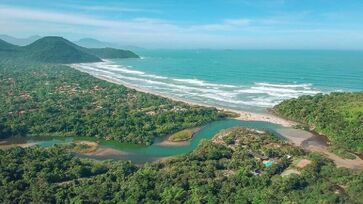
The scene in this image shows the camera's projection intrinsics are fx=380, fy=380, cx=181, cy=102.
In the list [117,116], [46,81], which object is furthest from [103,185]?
[46,81]

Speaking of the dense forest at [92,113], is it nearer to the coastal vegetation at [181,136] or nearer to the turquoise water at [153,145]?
the turquoise water at [153,145]

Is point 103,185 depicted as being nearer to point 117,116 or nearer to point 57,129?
point 57,129

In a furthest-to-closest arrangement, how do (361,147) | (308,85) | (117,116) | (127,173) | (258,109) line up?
(308,85) → (258,109) → (117,116) → (361,147) → (127,173)

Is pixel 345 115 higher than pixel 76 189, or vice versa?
pixel 345 115

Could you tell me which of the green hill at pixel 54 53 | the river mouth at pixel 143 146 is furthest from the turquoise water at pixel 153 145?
the green hill at pixel 54 53

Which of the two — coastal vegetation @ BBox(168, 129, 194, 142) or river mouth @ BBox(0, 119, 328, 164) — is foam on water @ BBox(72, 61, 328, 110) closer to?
river mouth @ BBox(0, 119, 328, 164)

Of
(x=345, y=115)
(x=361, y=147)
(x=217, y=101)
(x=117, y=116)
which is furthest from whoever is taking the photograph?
(x=217, y=101)
